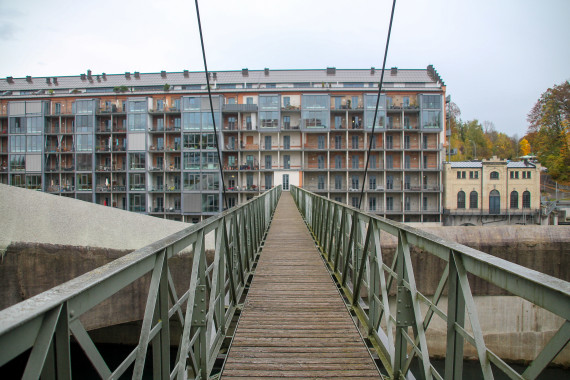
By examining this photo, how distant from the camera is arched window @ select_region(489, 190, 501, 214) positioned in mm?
38281

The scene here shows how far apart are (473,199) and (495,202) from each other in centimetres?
225

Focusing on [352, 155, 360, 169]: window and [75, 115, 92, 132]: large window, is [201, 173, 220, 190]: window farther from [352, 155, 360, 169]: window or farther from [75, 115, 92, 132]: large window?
[352, 155, 360, 169]: window

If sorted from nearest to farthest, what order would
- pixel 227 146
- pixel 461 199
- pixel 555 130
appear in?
pixel 461 199 < pixel 227 146 < pixel 555 130

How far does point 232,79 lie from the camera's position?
47812 mm

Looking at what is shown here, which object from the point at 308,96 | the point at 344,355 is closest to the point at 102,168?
the point at 308,96

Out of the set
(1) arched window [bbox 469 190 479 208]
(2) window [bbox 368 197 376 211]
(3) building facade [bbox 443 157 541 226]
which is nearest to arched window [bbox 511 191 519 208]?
(3) building facade [bbox 443 157 541 226]

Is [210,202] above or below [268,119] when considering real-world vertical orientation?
below

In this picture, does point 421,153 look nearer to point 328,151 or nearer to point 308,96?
point 328,151

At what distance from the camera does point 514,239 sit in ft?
44.2

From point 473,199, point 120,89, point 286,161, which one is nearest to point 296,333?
point 286,161

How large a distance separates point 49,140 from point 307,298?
49084mm

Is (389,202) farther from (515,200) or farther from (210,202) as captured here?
(210,202)

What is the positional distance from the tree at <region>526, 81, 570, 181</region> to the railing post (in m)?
51.5

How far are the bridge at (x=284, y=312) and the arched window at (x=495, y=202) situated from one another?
38.6 meters
